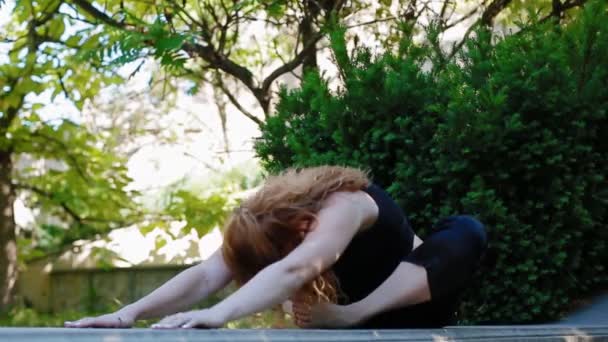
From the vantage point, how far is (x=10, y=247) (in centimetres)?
1108

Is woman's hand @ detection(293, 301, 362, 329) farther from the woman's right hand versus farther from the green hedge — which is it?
the green hedge

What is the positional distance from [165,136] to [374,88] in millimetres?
13788

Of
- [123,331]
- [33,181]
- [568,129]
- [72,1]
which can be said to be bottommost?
[123,331]

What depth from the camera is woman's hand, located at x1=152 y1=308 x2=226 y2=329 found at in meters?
2.65

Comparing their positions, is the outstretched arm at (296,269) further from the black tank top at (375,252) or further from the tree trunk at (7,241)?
the tree trunk at (7,241)

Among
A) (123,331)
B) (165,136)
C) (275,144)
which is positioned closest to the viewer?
(123,331)

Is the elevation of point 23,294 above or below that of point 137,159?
below

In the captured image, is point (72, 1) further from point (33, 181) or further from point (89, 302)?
point (89, 302)

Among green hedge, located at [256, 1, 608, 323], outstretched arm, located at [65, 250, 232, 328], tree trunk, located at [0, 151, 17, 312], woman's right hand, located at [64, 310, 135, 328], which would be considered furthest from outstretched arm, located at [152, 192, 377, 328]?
tree trunk, located at [0, 151, 17, 312]

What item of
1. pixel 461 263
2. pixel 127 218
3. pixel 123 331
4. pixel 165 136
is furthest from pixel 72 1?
pixel 165 136

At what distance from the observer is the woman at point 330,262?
303 cm

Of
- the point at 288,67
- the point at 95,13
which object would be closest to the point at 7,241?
the point at 95,13

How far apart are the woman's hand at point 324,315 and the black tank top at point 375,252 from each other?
0.64 ft

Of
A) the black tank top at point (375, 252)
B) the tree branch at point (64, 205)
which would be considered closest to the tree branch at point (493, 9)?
the black tank top at point (375, 252)
